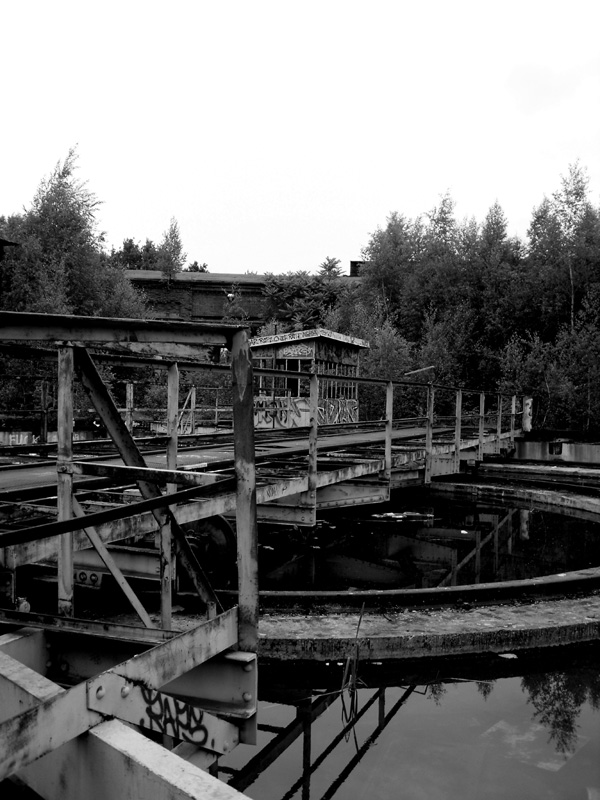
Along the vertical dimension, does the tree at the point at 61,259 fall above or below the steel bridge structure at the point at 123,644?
above

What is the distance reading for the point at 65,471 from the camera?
3240mm

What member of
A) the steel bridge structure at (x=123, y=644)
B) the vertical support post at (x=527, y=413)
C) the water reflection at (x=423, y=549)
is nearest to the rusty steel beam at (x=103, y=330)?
the steel bridge structure at (x=123, y=644)

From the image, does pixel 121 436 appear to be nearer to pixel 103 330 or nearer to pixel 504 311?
pixel 103 330

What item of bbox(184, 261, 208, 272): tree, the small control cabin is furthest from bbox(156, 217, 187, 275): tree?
the small control cabin

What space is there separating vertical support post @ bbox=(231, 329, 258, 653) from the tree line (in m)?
20.9

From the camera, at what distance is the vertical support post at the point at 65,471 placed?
10.7 feet

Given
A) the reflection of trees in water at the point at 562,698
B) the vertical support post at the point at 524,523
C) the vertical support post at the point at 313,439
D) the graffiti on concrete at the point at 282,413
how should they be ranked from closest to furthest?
the reflection of trees in water at the point at 562,698 → the vertical support post at the point at 313,439 → the vertical support post at the point at 524,523 → the graffiti on concrete at the point at 282,413

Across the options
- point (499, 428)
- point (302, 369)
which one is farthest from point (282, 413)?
point (499, 428)

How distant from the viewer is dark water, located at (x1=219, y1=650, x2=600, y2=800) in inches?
142

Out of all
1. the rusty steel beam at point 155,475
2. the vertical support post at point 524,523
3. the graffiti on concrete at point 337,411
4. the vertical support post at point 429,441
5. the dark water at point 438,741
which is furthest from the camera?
the graffiti on concrete at point 337,411

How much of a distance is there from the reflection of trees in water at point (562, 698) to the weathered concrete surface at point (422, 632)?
0.39 m

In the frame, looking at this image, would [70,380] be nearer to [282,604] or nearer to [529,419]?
[282,604]

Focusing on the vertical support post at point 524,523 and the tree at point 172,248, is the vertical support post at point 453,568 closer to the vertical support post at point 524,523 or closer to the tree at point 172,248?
the vertical support post at point 524,523

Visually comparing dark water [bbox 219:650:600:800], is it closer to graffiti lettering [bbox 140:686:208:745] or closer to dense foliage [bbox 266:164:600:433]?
graffiti lettering [bbox 140:686:208:745]
